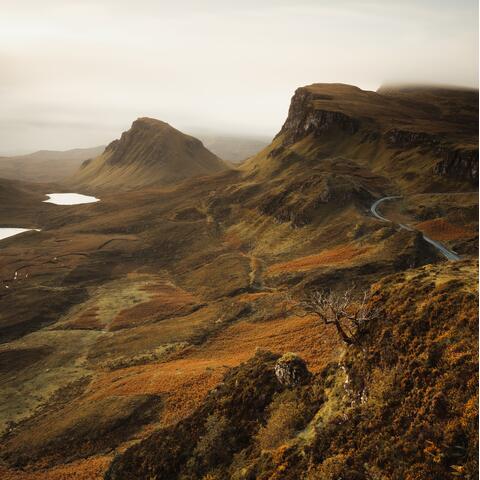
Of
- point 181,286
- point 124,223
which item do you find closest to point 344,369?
point 181,286

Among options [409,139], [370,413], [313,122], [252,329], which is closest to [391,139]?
[409,139]

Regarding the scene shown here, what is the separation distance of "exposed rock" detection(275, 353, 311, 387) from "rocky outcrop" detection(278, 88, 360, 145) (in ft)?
492

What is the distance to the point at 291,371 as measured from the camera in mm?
25031

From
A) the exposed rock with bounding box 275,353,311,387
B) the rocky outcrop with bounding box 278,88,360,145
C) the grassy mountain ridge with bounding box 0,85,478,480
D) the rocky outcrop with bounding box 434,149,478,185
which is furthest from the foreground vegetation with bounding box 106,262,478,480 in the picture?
the rocky outcrop with bounding box 278,88,360,145

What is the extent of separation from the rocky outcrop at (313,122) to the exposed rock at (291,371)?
149849 mm

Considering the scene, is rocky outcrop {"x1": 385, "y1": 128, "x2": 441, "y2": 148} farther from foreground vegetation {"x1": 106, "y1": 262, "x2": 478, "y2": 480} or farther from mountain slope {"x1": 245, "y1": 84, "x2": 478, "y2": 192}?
foreground vegetation {"x1": 106, "y1": 262, "x2": 478, "y2": 480}

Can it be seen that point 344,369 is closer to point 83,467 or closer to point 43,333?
point 83,467

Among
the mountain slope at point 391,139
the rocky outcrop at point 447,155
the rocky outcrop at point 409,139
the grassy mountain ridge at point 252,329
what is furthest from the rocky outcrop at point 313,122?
the rocky outcrop at point 447,155

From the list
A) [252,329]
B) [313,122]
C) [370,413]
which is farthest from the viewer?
[313,122]

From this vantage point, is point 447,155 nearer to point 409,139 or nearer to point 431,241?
point 409,139

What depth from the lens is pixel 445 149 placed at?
119125 millimetres

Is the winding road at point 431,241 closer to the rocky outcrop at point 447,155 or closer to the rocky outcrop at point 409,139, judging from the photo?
the rocky outcrop at point 447,155

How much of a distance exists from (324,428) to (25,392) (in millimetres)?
47872

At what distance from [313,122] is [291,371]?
16628 centimetres
